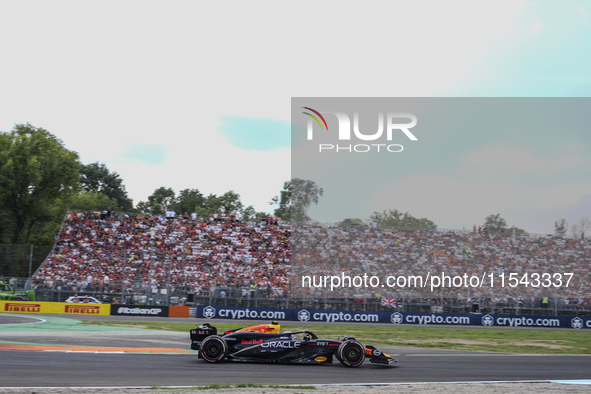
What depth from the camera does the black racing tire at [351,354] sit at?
11805 millimetres

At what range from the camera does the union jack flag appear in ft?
99.5

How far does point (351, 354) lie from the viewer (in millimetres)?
11859

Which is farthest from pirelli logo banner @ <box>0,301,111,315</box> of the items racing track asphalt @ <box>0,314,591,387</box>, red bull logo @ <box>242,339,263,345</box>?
red bull logo @ <box>242,339,263,345</box>

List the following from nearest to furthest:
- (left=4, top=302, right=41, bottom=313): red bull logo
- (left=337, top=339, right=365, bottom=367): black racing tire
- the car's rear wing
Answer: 1. (left=337, top=339, right=365, bottom=367): black racing tire
2. the car's rear wing
3. (left=4, top=302, right=41, bottom=313): red bull logo

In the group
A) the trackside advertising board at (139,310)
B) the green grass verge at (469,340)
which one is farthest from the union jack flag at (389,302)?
the trackside advertising board at (139,310)

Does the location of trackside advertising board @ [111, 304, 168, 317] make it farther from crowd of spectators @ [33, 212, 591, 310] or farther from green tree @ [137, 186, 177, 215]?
green tree @ [137, 186, 177, 215]

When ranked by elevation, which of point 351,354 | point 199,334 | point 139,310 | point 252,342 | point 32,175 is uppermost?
point 32,175

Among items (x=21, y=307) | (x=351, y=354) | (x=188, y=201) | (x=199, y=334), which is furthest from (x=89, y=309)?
(x=188, y=201)

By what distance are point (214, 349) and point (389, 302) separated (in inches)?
774

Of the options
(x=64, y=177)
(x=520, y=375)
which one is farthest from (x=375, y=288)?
(x=64, y=177)

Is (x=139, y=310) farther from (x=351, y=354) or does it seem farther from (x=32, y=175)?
(x=32, y=175)

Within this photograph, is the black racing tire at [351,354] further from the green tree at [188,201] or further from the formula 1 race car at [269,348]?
the green tree at [188,201]

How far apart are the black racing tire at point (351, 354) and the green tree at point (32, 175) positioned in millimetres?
40055

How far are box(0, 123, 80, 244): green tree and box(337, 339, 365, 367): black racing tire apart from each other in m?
40.1
